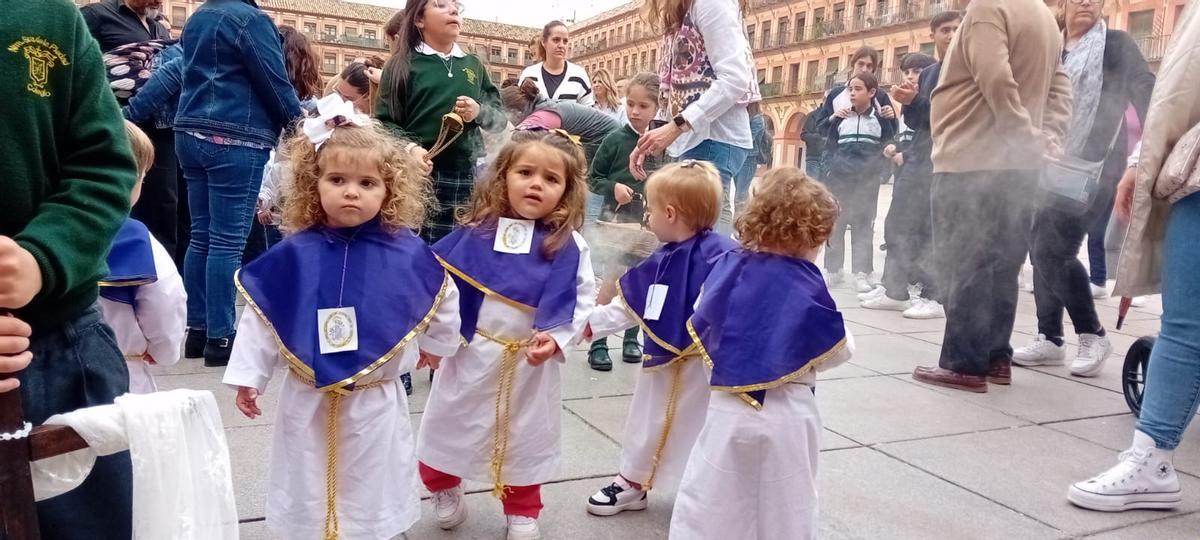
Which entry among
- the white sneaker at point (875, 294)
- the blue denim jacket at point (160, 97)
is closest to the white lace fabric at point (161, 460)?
the blue denim jacket at point (160, 97)

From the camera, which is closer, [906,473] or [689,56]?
[906,473]

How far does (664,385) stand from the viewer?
2670mm

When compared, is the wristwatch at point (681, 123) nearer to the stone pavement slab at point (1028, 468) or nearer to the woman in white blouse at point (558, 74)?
the stone pavement slab at point (1028, 468)

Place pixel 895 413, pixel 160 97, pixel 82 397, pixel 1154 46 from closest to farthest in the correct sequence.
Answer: pixel 82 397
pixel 895 413
pixel 160 97
pixel 1154 46

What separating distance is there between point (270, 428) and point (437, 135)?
1.35 meters

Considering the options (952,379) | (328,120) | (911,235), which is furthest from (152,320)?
(911,235)

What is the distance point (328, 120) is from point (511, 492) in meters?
1.12

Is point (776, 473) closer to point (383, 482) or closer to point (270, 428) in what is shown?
point (383, 482)

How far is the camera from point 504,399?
248 cm

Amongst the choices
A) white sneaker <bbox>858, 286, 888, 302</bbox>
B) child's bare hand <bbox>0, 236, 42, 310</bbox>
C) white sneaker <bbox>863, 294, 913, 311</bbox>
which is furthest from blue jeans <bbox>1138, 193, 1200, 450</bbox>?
white sneaker <bbox>858, 286, 888, 302</bbox>

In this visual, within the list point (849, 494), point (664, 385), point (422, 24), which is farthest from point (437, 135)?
point (849, 494)

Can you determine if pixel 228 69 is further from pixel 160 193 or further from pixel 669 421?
pixel 669 421

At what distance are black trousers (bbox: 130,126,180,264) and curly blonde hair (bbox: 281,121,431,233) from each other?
2647mm

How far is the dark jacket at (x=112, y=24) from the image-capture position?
4.45 m
